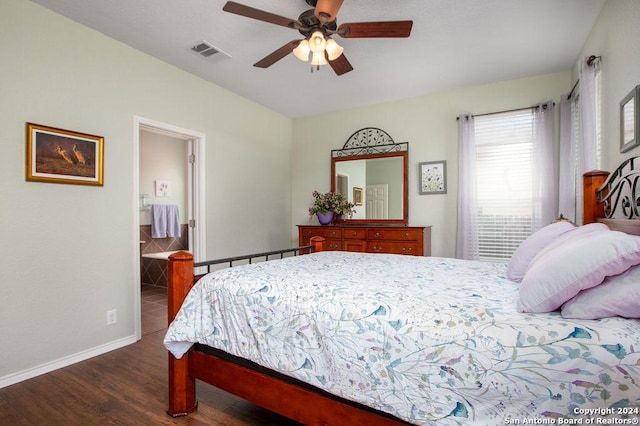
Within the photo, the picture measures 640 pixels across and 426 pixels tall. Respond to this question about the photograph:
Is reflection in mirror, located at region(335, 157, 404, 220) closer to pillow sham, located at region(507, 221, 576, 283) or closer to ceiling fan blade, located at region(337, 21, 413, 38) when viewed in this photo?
ceiling fan blade, located at region(337, 21, 413, 38)

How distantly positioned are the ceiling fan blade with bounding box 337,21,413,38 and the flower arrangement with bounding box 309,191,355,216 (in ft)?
8.09

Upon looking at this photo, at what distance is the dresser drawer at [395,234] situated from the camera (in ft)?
12.0

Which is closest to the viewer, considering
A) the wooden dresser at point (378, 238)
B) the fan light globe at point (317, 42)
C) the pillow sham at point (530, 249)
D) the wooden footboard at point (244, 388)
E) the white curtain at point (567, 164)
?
the wooden footboard at point (244, 388)

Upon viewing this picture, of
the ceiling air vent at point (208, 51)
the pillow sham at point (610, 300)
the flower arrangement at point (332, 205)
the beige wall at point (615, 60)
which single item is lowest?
the pillow sham at point (610, 300)

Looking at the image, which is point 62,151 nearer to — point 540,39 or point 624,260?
Answer: point 624,260

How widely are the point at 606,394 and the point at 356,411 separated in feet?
2.53

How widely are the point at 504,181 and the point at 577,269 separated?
9.63 ft

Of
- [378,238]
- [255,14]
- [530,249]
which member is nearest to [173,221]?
[378,238]

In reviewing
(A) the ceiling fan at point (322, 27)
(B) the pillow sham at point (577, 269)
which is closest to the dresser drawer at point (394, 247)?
(A) the ceiling fan at point (322, 27)

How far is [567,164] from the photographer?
316 centimetres

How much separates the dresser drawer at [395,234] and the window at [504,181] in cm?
78

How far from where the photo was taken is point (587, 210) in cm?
219

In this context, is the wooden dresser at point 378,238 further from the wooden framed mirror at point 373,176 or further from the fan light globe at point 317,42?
the fan light globe at point 317,42

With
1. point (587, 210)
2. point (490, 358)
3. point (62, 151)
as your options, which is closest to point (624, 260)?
point (490, 358)
